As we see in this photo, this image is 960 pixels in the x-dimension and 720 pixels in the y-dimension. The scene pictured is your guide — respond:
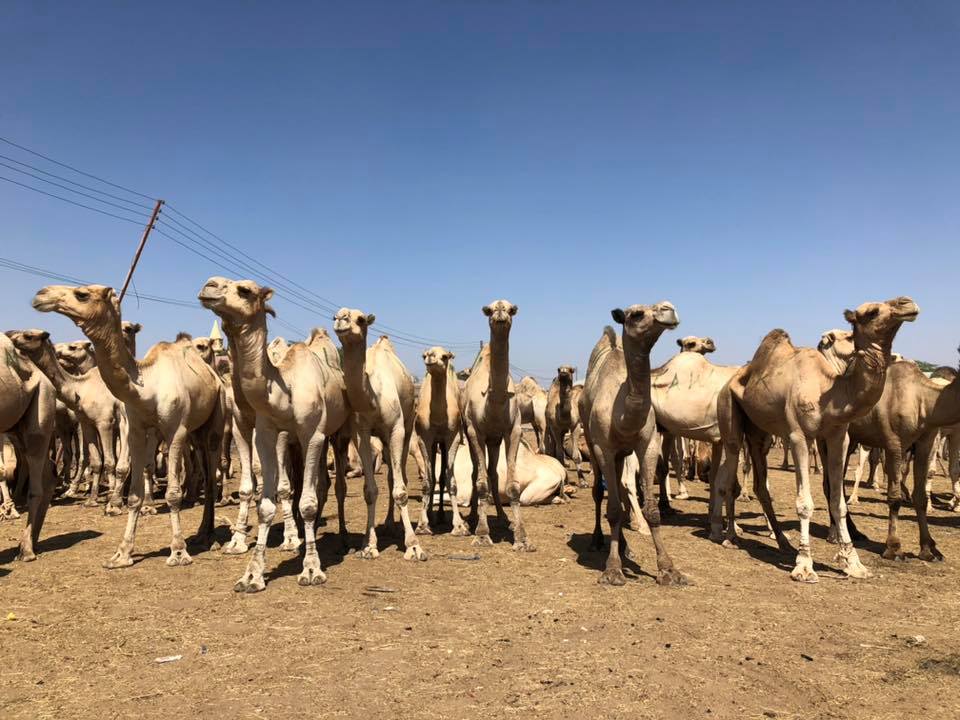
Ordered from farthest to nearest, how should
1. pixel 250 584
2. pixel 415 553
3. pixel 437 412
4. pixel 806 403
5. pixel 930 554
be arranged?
pixel 437 412, pixel 415 553, pixel 930 554, pixel 806 403, pixel 250 584

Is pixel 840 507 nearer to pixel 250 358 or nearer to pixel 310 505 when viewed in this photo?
pixel 310 505

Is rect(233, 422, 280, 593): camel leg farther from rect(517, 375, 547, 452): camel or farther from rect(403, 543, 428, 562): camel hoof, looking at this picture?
rect(517, 375, 547, 452): camel

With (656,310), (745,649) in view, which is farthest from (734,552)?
(656,310)

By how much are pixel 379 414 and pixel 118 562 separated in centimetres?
399

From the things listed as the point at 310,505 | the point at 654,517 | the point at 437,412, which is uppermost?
the point at 437,412

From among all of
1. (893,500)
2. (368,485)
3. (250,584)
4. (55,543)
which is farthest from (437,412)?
(893,500)

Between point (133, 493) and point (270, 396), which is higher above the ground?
point (270, 396)

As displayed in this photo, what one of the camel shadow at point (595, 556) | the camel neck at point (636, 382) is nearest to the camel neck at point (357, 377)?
the camel neck at point (636, 382)

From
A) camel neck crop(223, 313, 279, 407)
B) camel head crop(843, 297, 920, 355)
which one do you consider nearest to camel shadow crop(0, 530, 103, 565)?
camel neck crop(223, 313, 279, 407)

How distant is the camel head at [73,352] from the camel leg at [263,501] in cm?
834

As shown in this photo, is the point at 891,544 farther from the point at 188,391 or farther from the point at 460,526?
the point at 188,391

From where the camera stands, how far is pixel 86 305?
756 cm

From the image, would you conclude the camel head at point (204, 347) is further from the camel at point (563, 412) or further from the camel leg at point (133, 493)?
the camel at point (563, 412)

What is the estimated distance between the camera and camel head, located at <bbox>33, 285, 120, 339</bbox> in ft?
24.1
